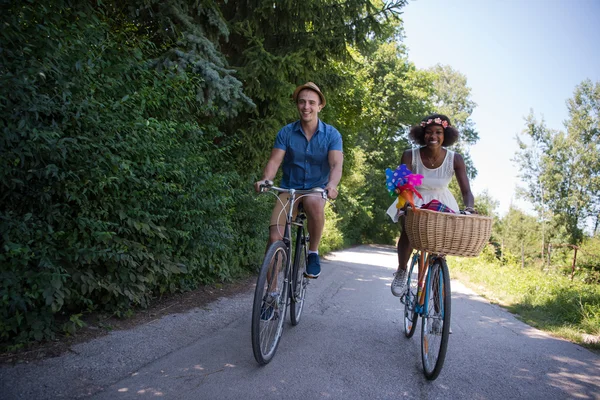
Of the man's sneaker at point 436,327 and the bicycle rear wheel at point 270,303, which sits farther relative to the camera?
the man's sneaker at point 436,327

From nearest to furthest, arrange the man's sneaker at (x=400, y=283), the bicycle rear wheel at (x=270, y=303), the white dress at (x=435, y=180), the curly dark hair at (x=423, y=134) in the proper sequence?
1. the bicycle rear wheel at (x=270, y=303)
2. the white dress at (x=435, y=180)
3. the curly dark hair at (x=423, y=134)
4. the man's sneaker at (x=400, y=283)

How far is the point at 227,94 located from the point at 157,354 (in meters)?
3.53

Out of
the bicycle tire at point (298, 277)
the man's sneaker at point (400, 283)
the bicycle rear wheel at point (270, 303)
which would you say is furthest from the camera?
the man's sneaker at point (400, 283)

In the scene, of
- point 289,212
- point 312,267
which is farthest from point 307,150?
point 312,267

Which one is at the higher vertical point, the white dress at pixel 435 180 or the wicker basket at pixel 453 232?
the white dress at pixel 435 180

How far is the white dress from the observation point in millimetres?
4191

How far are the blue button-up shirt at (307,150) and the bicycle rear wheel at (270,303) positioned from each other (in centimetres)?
88

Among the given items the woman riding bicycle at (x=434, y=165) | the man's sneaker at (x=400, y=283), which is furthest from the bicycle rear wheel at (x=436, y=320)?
the man's sneaker at (x=400, y=283)

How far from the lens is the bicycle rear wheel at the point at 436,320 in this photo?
316 centimetres

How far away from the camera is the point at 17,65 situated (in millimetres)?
2900

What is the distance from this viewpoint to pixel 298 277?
4273mm

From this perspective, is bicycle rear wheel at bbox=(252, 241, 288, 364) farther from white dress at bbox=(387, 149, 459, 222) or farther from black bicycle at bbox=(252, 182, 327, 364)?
white dress at bbox=(387, 149, 459, 222)

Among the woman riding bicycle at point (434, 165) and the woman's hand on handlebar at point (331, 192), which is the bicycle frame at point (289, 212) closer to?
the woman's hand on handlebar at point (331, 192)

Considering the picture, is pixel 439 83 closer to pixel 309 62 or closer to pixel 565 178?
pixel 565 178
